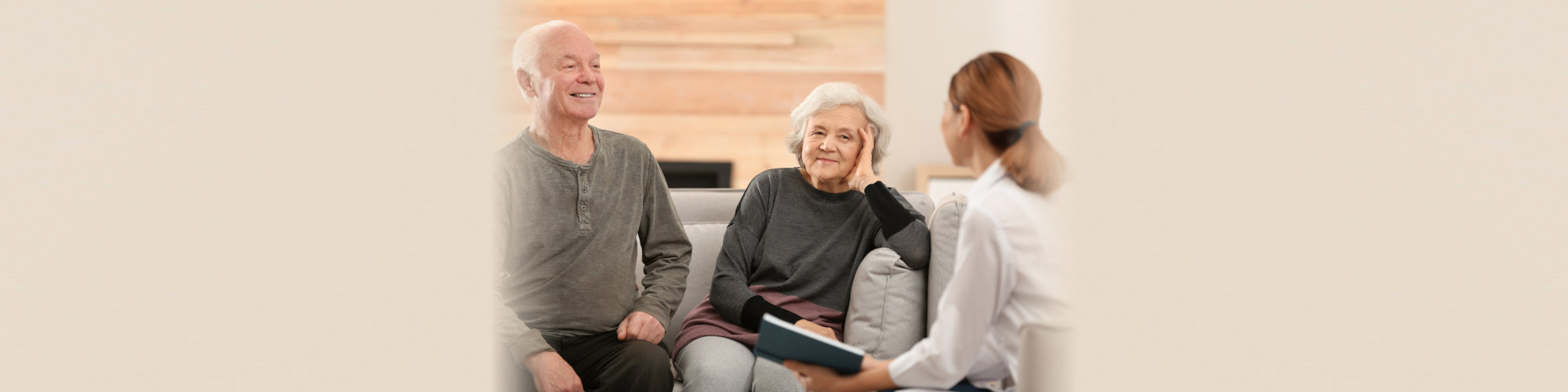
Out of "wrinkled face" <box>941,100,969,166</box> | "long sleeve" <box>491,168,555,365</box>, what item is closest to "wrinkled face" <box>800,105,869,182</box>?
"long sleeve" <box>491,168,555,365</box>

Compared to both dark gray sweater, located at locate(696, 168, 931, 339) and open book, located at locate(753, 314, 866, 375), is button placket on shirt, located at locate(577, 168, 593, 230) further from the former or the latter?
open book, located at locate(753, 314, 866, 375)

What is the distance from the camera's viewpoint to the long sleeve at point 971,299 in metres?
0.88

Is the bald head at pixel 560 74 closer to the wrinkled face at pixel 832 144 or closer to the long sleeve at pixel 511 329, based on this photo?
the long sleeve at pixel 511 329

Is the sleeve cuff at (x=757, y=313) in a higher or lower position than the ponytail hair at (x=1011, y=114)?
lower

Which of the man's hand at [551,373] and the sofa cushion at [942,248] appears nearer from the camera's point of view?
the man's hand at [551,373]

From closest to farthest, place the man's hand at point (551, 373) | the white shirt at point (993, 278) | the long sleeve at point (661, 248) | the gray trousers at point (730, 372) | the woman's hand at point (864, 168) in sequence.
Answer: the white shirt at point (993, 278) < the man's hand at point (551, 373) < the gray trousers at point (730, 372) < the long sleeve at point (661, 248) < the woman's hand at point (864, 168)

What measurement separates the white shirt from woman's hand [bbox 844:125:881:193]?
73cm

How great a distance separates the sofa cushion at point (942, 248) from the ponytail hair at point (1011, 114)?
52 centimetres

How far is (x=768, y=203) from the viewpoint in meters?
1.73

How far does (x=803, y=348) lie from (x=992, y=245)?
218 millimetres

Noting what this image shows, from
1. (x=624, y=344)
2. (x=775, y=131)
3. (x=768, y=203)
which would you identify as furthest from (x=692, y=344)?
(x=775, y=131)

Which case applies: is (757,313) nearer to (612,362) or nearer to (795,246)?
(795,246)

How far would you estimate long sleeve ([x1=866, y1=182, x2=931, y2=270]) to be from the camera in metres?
1.52

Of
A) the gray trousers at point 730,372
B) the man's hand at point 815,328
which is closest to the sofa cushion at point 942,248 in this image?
the man's hand at point 815,328
